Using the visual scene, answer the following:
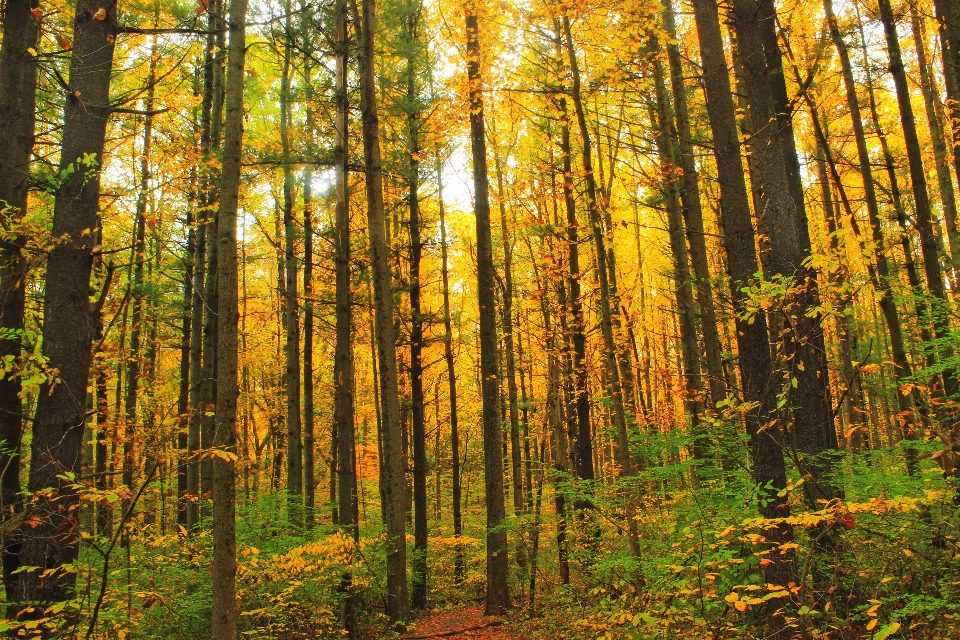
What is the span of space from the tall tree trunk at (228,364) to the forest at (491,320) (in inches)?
1.3

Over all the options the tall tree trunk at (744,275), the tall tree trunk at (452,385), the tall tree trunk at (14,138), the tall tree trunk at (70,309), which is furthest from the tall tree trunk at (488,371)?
the tall tree trunk at (14,138)

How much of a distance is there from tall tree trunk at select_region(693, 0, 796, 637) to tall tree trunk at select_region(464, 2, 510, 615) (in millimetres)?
4547

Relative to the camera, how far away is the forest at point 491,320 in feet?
16.7

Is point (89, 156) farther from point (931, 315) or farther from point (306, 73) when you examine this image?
point (306, 73)

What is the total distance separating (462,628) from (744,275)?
7.57 m

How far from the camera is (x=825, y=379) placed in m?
6.07

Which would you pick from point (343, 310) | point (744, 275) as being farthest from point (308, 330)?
point (744, 275)

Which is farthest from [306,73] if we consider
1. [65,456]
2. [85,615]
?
[85,615]

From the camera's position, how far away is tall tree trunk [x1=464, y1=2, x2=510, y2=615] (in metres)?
9.80

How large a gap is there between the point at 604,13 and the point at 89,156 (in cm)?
776

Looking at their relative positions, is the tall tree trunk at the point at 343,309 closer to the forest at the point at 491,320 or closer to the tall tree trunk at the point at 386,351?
the forest at the point at 491,320

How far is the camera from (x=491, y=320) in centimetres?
1037

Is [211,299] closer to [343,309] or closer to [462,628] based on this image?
[343,309]

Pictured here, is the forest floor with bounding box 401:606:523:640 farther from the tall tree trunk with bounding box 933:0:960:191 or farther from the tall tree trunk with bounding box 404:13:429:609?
the tall tree trunk with bounding box 933:0:960:191
